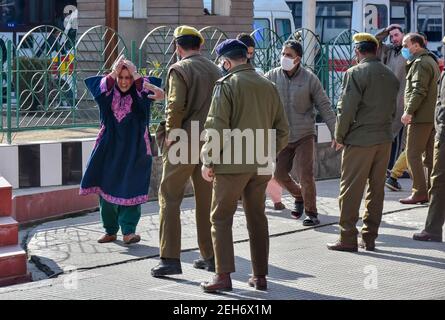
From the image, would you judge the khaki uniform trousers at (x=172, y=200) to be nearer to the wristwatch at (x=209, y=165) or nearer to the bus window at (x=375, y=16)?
the wristwatch at (x=209, y=165)

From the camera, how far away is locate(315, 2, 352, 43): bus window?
83.9 ft

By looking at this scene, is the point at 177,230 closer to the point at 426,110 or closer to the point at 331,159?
the point at 426,110

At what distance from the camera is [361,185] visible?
9031mm

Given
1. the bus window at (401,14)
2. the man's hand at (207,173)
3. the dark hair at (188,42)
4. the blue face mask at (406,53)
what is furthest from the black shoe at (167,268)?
the bus window at (401,14)

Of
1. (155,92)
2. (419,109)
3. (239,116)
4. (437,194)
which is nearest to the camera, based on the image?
(239,116)

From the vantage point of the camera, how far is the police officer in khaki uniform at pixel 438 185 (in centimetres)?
945

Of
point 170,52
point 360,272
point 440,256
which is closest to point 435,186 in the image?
point 440,256

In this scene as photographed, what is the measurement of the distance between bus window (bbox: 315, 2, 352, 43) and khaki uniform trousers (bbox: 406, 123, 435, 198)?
45.2 ft

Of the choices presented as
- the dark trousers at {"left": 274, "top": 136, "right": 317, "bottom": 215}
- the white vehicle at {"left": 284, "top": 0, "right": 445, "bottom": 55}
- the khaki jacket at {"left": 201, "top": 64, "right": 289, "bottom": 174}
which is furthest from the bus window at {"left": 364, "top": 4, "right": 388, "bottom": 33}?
the khaki jacket at {"left": 201, "top": 64, "right": 289, "bottom": 174}

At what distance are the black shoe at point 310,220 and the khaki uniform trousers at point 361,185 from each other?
122 centimetres

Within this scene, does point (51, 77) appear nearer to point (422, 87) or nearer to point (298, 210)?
point (298, 210)

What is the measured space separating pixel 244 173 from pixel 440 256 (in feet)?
8.14

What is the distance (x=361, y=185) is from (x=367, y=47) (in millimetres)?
1220

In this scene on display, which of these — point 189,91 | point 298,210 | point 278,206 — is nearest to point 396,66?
point 278,206
